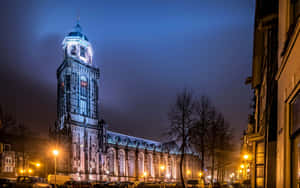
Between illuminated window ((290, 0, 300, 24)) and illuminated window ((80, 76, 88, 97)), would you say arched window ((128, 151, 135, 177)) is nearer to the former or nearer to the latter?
illuminated window ((80, 76, 88, 97))

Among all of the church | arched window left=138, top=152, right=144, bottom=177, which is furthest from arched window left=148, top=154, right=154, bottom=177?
arched window left=138, top=152, right=144, bottom=177

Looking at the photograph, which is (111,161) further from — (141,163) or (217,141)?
(217,141)

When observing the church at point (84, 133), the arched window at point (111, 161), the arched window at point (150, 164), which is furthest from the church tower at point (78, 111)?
the arched window at point (150, 164)

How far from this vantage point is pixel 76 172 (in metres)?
71.8

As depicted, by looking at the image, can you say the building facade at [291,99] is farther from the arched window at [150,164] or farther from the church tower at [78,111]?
the arched window at [150,164]

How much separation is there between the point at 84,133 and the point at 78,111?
7532mm

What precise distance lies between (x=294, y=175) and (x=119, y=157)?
93499 millimetres

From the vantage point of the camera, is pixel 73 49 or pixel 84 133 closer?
pixel 84 133

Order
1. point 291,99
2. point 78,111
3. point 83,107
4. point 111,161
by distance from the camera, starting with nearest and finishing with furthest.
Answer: point 291,99
point 78,111
point 83,107
point 111,161

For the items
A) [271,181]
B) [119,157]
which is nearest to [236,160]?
[271,181]

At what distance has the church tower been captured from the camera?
2894 inches

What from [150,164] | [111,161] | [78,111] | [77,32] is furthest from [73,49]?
[150,164]

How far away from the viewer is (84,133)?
3142 inches

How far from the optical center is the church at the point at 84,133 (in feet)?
243
